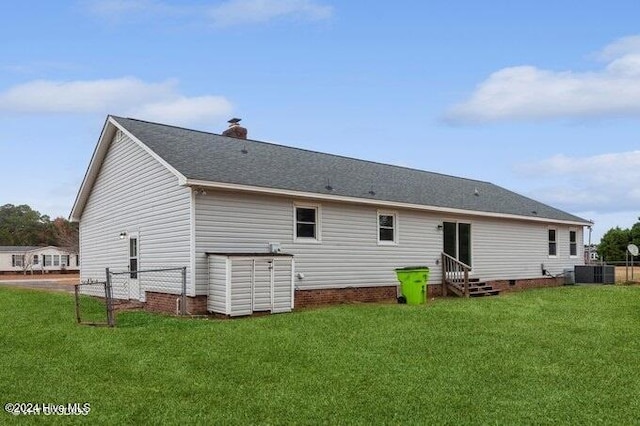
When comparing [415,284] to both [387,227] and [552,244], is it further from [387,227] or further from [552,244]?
[552,244]

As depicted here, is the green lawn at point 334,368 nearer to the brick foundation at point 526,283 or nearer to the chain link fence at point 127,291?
the chain link fence at point 127,291

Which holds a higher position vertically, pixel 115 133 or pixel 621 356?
pixel 115 133

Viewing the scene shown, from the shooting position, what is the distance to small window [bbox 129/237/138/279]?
16.4m

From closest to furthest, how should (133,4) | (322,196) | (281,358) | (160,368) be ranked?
1. (160,368)
2. (281,358)
3. (133,4)
4. (322,196)

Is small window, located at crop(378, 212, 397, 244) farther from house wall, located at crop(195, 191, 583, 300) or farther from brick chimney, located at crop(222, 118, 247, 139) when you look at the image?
brick chimney, located at crop(222, 118, 247, 139)

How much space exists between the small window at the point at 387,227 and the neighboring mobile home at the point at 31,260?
43.8 m

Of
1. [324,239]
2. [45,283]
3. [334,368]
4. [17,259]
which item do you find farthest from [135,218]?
[17,259]

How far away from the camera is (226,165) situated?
15.0 meters

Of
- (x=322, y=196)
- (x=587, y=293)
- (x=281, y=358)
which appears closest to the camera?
(x=281, y=358)

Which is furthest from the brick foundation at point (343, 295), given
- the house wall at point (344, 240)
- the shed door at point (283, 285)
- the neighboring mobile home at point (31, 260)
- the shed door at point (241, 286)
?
the neighboring mobile home at point (31, 260)

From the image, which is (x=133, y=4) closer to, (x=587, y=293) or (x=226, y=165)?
(x=226, y=165)

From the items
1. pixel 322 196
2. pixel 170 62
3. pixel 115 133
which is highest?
pixel 170 62

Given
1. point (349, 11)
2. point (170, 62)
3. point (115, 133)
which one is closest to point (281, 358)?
point (349, 11)

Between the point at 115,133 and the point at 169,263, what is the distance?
5523 mm
